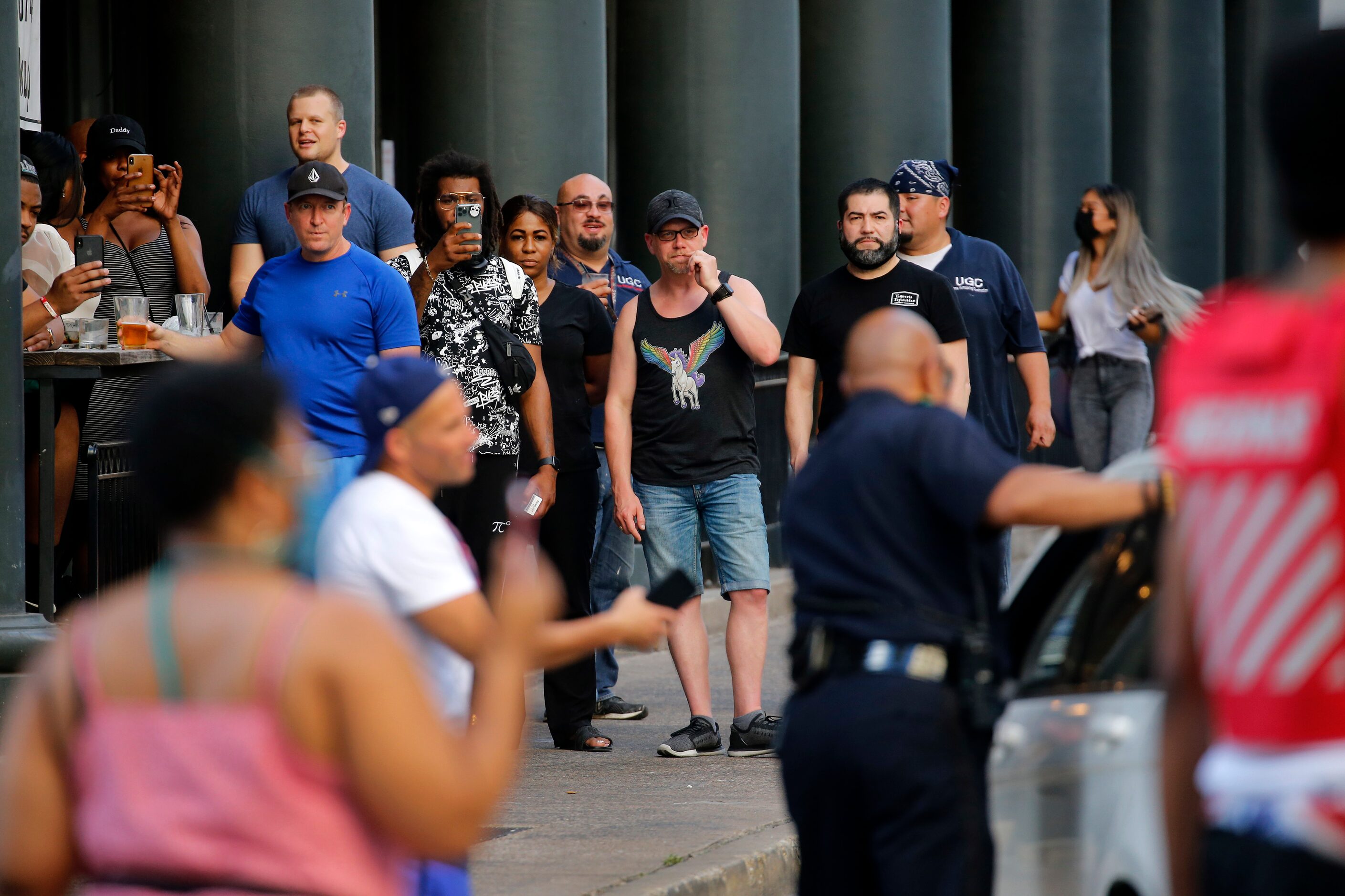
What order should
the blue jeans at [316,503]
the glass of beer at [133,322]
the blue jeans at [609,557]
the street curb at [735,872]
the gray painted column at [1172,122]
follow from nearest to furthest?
the blue jeans at [316,503]
the street curb at [735,872]
the glass of beer at [133,322]
the blue jeans at [609,557]
the gray painted column at [1172,122]

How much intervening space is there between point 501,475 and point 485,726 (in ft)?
15.8

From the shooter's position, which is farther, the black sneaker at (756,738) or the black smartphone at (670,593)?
the black sneaker at (756,738)

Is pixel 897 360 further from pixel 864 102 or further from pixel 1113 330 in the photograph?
pixel 864 102

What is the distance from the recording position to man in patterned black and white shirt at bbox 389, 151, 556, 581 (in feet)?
24.5

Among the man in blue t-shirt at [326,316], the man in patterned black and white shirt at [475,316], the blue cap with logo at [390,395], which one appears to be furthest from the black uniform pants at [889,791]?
the man in patterned black and white shirt at [475,316]

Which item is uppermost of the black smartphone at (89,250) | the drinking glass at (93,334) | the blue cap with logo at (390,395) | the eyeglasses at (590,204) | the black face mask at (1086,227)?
the black face mask at (1086,227)

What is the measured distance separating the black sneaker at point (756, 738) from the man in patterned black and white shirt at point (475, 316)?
1.19 metres

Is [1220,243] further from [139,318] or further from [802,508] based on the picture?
[802,508]

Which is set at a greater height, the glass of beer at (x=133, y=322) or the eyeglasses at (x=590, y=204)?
the eyeglasses at (x=590, y=204)

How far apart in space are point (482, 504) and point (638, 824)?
4.73 ft

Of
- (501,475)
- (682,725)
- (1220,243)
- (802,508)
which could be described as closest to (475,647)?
(802,508)

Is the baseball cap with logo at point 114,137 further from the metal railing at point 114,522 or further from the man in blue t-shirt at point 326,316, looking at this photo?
the man in blue t-shirt at point 326,316

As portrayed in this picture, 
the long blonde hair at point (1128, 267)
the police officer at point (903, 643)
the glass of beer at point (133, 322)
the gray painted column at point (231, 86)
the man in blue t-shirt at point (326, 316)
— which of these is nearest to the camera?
the police officer at point (903, 643)

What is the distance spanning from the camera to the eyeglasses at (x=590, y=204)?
9039mm
